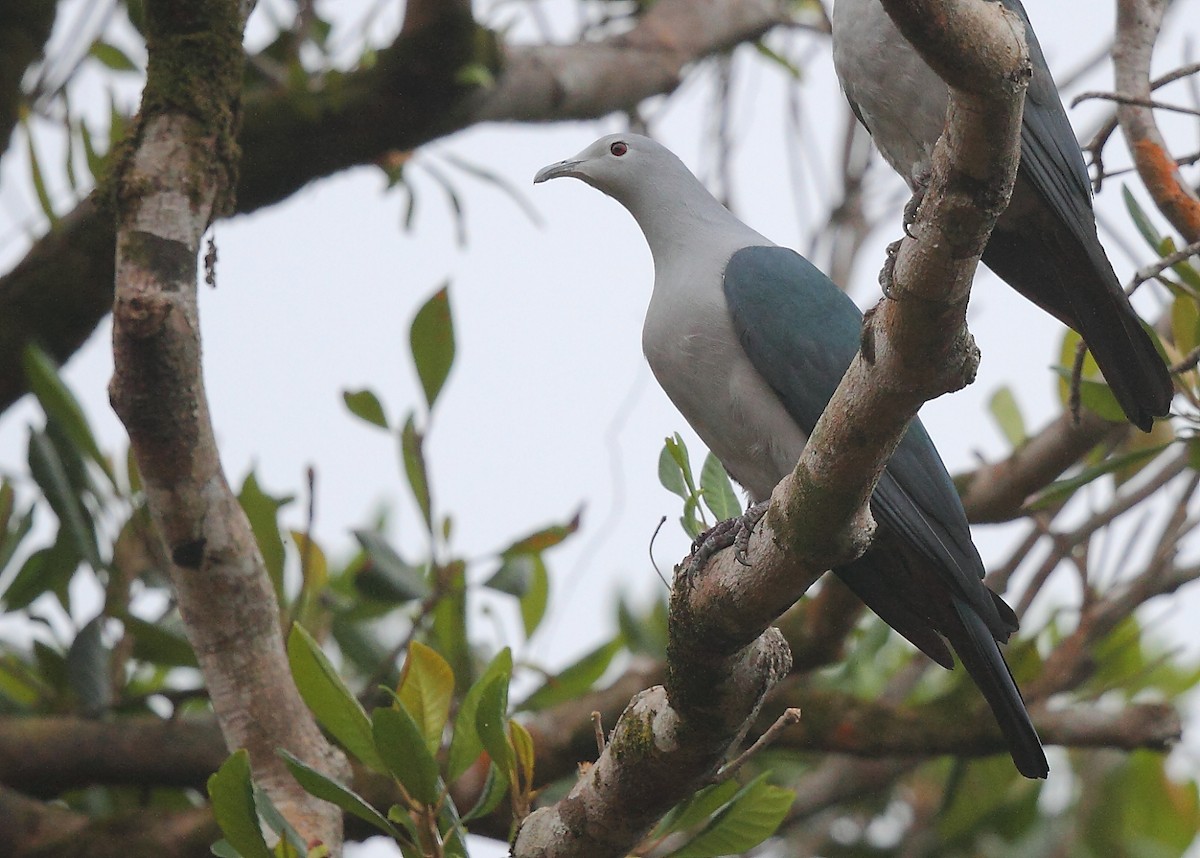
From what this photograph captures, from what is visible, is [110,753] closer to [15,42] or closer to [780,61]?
[15,42]

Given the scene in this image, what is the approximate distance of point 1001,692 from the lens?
9.31 feet

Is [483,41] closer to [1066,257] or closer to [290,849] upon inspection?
[1066,257]

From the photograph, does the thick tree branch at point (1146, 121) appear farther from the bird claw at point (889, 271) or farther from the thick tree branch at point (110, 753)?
the thick tree branch at point (110, 753)

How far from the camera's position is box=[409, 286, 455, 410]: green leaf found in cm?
381

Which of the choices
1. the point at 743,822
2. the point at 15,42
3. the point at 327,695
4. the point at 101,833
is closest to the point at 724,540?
the point at 743,822

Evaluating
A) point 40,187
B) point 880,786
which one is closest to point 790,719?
point 880,786

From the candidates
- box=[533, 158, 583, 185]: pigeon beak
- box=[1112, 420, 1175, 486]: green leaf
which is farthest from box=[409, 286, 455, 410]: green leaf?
box=[1112, 420, 1175, 486]: green leaf

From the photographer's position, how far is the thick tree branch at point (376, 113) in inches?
164

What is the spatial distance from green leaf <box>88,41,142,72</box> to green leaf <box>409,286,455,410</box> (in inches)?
88.9

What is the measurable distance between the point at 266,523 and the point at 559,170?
1.30m

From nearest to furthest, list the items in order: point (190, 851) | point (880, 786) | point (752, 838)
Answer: point (752, 838), point (190, 851), point (880, 786)

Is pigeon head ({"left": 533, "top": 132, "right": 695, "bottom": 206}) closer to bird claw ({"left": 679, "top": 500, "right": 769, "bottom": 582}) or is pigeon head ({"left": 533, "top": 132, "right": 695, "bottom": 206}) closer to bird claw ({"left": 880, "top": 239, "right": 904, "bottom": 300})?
bird claw ({"left": 679, "top": 500, "right": 769, "bottom": 582})

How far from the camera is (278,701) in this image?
3.07 meters

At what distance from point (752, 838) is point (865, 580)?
2.20ft
